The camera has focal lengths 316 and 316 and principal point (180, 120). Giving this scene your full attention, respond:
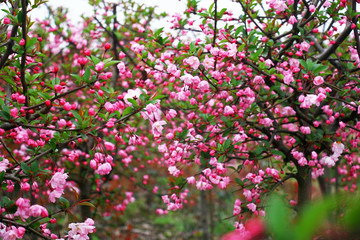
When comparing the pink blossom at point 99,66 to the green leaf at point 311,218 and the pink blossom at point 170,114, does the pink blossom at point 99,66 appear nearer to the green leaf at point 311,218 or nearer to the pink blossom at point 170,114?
the pink blossom at point 170,114

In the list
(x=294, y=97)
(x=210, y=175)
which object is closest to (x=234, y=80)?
(x=294, y=97)

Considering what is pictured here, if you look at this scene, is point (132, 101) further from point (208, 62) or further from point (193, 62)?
point (208, 62)

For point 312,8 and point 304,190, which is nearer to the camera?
point 312,8

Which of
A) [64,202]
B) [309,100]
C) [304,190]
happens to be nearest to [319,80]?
[309,100]

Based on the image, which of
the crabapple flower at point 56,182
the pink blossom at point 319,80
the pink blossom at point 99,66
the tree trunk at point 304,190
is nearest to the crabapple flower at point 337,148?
the tree trunk at point 304,190

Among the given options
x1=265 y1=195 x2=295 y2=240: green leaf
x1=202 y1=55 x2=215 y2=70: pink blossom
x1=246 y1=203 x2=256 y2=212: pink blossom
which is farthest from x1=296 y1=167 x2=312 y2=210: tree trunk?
x1=265 y1=195 x2=295 y2=240: green leaf

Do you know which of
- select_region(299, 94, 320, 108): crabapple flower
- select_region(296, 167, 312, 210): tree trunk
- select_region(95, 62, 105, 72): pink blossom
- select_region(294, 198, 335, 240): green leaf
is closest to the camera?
select_region(294, 198, 335, 240): green leaf

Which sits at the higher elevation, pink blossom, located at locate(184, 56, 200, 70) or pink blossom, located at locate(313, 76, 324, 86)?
pink blossom, located at locate(184, 56, 200, 70)

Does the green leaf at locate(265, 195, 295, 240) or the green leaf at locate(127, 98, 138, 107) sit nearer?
the green leaf at locate(265, 195, 295, 240)

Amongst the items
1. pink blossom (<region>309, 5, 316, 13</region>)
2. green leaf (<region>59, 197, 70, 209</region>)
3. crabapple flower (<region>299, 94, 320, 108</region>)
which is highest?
pink blossom (<region>309, 5, 316, 13</region>)

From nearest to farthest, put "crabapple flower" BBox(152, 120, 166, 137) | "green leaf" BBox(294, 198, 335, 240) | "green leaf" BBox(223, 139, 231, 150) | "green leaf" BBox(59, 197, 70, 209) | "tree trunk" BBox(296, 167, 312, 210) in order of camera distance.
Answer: "green leaf" BBox(294, 198, 335, 240), "green leaf" BBox(59, 197, 70, 209), "crabapple flower" BBox(152, 120, 166, 137), "green leaf" BBox(223, 139, 231, 150), "tree trunk" BBox(296, 167, 312, 210)

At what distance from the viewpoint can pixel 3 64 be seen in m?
2.12

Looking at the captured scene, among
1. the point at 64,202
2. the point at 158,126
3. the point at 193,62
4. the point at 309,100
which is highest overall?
the point at 193,62

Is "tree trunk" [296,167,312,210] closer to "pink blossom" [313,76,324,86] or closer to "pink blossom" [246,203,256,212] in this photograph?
"pink blossom" [246,203,256,212]
